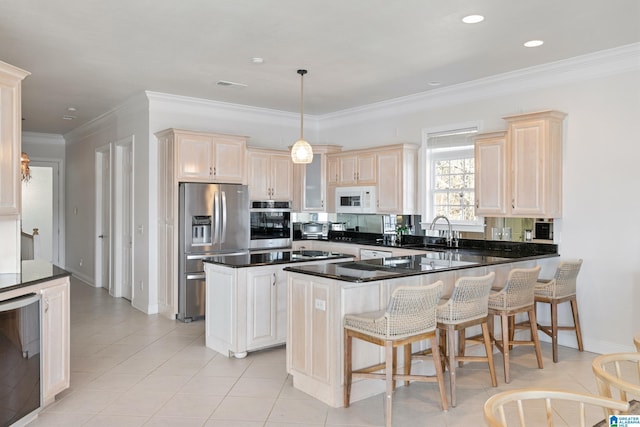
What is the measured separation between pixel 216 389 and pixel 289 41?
2.97 meters

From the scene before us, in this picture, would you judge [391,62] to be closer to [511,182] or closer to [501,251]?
[511,182]

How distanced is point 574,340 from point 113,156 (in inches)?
260

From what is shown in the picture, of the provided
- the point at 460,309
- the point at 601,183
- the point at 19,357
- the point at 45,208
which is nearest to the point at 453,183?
the point at 601,183

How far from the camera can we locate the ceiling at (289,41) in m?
3.55

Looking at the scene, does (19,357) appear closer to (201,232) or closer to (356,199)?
(201,232)

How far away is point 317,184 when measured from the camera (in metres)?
7.37

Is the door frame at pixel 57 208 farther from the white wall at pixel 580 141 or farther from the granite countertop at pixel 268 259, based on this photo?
the granite countertop at pixel 268 259

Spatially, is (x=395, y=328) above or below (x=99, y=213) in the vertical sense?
below

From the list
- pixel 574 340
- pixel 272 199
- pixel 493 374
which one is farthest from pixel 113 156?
pixel 574 340

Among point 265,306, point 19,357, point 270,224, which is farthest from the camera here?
point 270,224

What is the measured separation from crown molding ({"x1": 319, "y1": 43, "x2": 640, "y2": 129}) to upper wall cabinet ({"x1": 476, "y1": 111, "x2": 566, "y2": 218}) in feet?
1.54

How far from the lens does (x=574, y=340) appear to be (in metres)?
4.93

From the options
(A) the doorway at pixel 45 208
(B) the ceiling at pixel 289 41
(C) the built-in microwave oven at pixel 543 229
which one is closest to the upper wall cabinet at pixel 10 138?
(B) the ceiling at pixel 289 41

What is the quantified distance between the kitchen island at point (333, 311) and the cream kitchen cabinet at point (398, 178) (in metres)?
2.40
